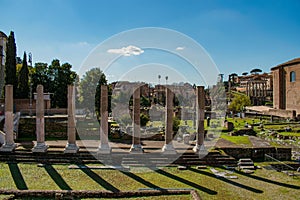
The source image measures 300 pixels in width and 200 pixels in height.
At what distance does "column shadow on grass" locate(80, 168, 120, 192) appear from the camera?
12211 millimetres

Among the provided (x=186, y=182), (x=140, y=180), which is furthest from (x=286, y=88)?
(x=140, y=180)

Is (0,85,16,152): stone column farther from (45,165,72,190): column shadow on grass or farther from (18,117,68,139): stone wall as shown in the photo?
(18,117,68,139): stone wall

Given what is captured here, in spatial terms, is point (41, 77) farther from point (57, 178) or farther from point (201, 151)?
point (201, 151)

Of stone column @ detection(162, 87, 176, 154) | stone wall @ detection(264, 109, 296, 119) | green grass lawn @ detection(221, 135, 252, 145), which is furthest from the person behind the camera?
stone wall @ detection(264, 109, 296, 119)

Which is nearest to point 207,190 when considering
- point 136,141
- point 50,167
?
point 136,141

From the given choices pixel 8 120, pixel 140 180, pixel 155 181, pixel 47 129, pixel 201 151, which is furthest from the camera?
pixel 47 129

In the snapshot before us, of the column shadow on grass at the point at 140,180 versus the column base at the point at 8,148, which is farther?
the column base at the point at 8,148

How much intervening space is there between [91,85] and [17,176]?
72.3ft

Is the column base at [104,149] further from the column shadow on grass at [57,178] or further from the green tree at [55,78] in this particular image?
the green tree at [55,78]

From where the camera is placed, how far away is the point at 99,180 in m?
13.3

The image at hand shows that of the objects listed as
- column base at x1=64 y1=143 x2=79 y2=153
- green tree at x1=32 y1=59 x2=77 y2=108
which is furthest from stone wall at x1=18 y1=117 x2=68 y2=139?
green tree at x1=32 y1=59 x2=77 y2=108

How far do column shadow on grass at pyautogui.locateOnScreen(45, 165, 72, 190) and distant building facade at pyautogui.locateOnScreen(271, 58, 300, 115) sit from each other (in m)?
49.6

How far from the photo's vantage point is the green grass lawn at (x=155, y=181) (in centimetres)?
1209

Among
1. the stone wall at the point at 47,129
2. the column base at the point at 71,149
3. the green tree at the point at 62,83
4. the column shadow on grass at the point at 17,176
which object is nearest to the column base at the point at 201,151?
the column base at the point at 71,149
